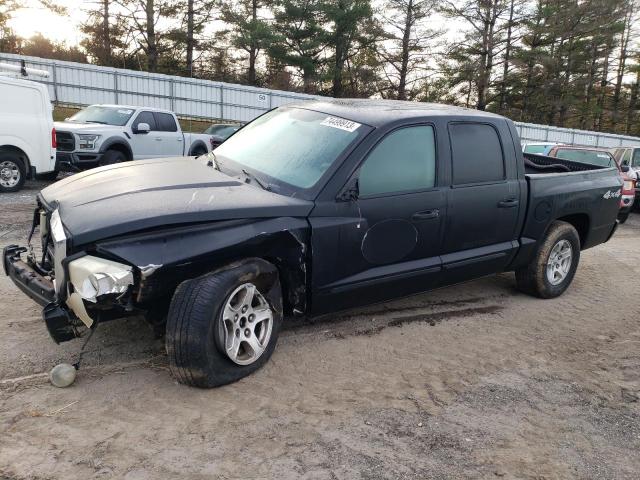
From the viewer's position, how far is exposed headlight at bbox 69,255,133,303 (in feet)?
9.10

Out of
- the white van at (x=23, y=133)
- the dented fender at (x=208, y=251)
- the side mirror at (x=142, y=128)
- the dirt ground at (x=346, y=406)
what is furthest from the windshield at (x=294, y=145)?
the side mirror at (x=142, y=128)

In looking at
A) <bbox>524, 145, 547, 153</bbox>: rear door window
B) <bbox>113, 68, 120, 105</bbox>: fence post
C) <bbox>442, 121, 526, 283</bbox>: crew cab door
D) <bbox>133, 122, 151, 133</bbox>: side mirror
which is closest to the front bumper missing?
<bbox>442, 121, 526, 283</bbox>: crew cab door

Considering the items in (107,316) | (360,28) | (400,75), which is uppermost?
(360,28)

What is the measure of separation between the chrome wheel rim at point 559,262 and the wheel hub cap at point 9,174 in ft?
29.7

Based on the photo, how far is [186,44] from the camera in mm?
30203

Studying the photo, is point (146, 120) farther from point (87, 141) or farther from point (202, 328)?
point (202, 328)

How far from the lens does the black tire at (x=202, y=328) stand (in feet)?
9.66

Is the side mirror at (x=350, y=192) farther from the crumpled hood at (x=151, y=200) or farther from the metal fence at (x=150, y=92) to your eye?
the metal fence at (x=150, y=92)

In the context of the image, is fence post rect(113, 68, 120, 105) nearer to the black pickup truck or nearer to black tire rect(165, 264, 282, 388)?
the black pickup truck

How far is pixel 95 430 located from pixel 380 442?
146cm

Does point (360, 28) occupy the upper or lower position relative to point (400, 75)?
upper

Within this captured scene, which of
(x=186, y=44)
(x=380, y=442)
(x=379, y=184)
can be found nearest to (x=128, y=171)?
(x=379, y=184)

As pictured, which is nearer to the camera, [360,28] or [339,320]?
[339,320]

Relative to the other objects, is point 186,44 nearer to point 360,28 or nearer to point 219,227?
point 360,28
